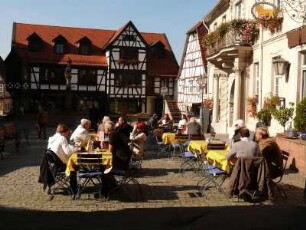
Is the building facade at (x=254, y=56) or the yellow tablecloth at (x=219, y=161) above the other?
the building facade at (x=254, y=56)

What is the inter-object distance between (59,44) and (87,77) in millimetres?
4719

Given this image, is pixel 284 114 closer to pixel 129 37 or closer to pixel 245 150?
pixel 245 150

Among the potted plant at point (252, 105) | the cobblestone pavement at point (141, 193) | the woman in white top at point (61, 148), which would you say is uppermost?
the potted plant at point (252, 105)

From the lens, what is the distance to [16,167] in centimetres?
1352

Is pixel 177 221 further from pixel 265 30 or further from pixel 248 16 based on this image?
pixel 248 16

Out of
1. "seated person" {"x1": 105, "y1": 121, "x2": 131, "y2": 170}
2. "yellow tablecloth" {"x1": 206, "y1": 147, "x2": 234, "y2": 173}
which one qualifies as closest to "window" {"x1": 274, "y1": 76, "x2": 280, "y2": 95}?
"yellow tablecloth" {"x1": 206, "y1": 147, "x2": 234, "y2": 173}

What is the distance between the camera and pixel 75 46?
171ft

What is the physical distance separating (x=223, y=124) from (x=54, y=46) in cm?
3013

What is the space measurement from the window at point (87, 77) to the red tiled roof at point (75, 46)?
30.0 inches

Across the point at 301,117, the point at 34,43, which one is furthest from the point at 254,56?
the point at 34,43

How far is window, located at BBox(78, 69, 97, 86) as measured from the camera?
5037cm

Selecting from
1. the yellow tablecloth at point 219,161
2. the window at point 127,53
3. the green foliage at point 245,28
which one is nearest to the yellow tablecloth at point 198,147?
the yellow tablecloth at point 219,161

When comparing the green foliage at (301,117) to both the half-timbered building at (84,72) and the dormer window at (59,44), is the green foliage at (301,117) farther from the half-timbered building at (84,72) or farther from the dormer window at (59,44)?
the dormer window at (59,44)

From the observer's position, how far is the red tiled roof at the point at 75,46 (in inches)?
1975
